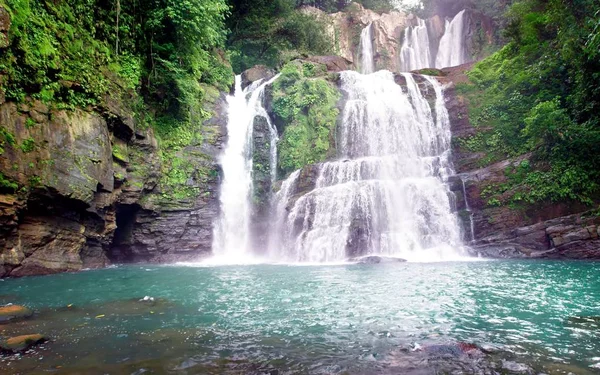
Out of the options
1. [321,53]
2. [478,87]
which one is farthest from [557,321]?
[321,53]

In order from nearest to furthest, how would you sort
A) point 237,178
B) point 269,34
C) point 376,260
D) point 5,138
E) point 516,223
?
point 5,138, point 376,260, point 516,223, point 237,178, point 269,34

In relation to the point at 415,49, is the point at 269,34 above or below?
below

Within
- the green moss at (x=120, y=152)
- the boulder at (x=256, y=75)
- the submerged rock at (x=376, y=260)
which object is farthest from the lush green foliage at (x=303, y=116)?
the green moss at (x=120, y=152)

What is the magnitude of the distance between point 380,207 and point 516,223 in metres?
6.12

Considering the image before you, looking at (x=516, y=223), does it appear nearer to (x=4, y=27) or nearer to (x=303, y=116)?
(x=303, y=116)

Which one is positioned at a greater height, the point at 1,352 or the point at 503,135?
the point at 503,135

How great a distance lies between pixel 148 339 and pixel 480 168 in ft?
61.8

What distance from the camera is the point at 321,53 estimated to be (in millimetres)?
33938

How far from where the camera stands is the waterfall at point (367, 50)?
40.1 meters

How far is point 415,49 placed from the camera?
133ft

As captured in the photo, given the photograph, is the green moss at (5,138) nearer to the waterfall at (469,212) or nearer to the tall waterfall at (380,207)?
the tall waterfall at (380,207)

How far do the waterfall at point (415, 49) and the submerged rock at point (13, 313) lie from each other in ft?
131

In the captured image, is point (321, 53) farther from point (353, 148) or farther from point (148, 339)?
point (148, 339)

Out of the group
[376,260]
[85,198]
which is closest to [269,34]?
[85,198]
